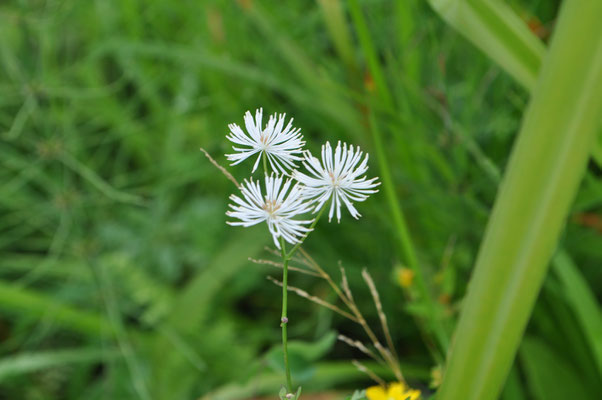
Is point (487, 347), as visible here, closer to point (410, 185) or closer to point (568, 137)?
point (568, 137)

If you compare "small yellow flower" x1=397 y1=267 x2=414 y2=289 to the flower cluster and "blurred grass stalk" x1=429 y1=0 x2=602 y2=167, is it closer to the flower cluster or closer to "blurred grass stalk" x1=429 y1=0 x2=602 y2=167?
"blurred grass stalk" x1=429 y1=0 x2=602 y2=167

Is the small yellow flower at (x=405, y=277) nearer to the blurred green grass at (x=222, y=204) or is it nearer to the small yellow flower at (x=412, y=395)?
the blurred green grass at (x=222, y=204)

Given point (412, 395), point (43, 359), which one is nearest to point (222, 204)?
point (43, 359)

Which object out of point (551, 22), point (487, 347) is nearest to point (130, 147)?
point (551, 22)

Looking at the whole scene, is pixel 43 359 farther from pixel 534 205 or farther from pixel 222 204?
pixel 534 205

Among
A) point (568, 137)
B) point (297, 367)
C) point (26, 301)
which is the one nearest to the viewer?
point (568, 137)

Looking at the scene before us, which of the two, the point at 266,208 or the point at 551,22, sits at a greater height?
the point at 551,22
